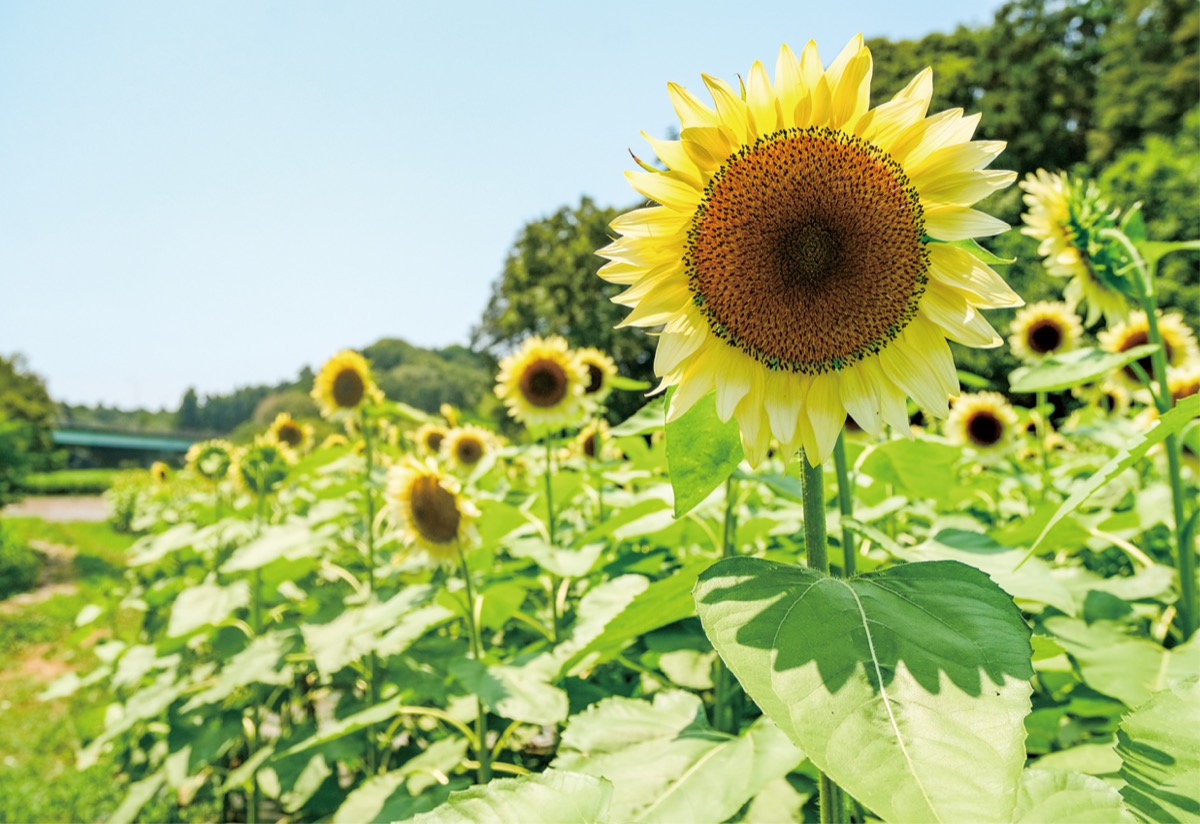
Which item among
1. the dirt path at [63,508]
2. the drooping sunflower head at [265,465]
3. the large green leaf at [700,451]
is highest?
the large green leaf at [700,451]

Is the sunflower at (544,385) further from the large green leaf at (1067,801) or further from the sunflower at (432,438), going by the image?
the large green leaf at (1067,801)

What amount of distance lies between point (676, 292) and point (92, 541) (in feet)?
57.2

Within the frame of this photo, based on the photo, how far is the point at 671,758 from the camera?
110 cm

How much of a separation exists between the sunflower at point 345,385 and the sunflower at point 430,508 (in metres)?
1.17

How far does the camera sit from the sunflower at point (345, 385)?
357cm

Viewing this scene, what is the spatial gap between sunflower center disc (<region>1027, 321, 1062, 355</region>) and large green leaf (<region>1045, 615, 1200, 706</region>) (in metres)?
2.75

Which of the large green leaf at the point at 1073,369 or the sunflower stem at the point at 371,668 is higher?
the large green leaf at the point at 1073,369

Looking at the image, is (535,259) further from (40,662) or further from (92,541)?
(40,662)

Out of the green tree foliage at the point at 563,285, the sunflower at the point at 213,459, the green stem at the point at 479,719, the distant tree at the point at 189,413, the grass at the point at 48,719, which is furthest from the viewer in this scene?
the distant tree at the point at 189,413

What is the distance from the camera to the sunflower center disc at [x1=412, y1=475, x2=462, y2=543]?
88.9 inches

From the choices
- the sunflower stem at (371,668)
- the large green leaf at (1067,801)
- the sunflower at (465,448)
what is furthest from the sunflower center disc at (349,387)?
the large green leaf at (1067,801)

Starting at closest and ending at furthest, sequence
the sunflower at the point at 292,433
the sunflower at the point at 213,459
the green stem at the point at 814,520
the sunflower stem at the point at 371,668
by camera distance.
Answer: the green stem at the point at 814,520, the sunflower stem at the point at 371,668, the sunflower at the point at 213,459, the sunflower at the point at 292,433

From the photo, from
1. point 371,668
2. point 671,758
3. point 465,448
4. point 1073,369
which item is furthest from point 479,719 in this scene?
point 465,448

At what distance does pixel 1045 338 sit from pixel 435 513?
3.23 metres
